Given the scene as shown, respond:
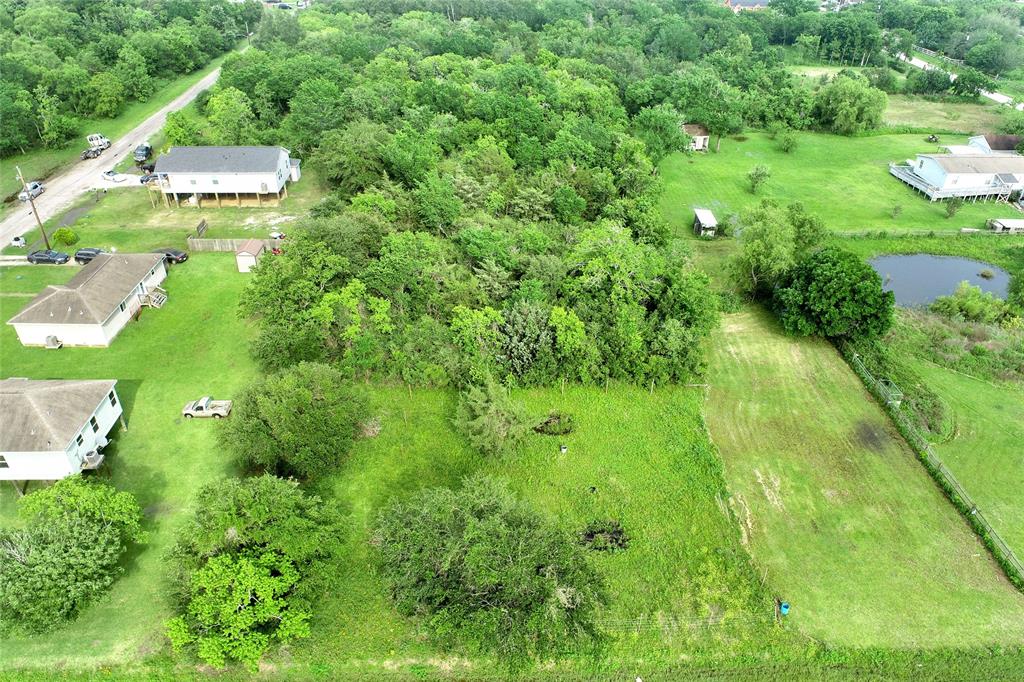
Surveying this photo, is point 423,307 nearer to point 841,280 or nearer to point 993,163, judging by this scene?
point 841,280

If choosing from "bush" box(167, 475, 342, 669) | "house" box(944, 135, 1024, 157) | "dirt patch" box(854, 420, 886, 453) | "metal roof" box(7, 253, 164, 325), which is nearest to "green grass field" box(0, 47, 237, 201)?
"metal roof" box(7, 253, 164, 325)

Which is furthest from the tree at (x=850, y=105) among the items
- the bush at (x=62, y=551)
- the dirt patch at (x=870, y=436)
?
the bush at (x=62, y=551)

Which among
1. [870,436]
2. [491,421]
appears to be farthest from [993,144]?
[491,421]

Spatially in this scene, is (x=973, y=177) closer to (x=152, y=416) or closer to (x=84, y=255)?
(x=152, y=416)

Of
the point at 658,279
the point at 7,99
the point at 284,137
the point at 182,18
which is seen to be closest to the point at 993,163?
the point at 658,279

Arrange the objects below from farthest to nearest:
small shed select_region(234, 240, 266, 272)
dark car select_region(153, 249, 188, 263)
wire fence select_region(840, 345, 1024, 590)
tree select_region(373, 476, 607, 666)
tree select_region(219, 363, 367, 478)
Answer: dark car select_region(153, 249, 188, 263), small shed select_region(234, 240, 266, 272), tree select_region(219, 363, 367, 478), wire fence select_region(840, 345, 1024, 590), tree select_region(373, 476, 607, 666)

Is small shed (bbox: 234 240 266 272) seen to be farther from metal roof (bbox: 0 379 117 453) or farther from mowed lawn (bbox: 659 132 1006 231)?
mowed lawn (bbox: 659 132 1006 231)
